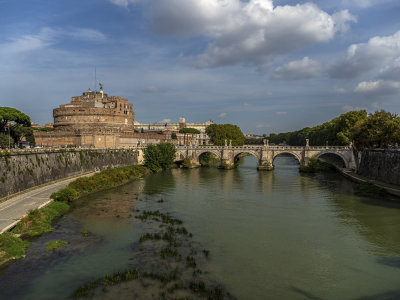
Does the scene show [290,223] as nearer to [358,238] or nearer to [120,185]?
[358,238]

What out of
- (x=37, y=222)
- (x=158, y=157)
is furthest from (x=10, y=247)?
(x=158, y=157)

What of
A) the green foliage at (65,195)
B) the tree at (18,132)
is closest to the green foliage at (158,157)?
the tree at (18,132)

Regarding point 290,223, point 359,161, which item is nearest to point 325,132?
point 359,161

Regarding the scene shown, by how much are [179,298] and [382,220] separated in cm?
1900

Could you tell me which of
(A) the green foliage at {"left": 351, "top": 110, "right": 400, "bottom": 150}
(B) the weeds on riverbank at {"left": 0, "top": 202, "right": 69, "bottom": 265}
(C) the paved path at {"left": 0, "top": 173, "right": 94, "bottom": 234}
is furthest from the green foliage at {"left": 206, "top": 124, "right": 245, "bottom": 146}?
(B) the weeds on riverbank at {"left": 0, "top": 202, "right": 69, "bottom": 265}

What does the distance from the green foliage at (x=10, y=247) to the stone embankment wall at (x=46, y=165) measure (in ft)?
27.8

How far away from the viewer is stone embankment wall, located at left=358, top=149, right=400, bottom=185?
117ft

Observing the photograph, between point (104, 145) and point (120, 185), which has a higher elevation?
point (104, 145)

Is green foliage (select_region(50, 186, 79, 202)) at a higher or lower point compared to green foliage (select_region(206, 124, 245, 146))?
lower

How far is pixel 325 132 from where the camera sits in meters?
76.9

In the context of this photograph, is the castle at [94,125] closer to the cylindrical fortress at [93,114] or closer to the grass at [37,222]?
the cylindrical fortress at [93,114]

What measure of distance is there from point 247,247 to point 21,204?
16.7 meters

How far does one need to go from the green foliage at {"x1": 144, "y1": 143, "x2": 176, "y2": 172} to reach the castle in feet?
33.4

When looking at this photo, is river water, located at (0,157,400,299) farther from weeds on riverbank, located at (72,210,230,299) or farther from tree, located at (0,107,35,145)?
tree, located at (0,107,35,145)
